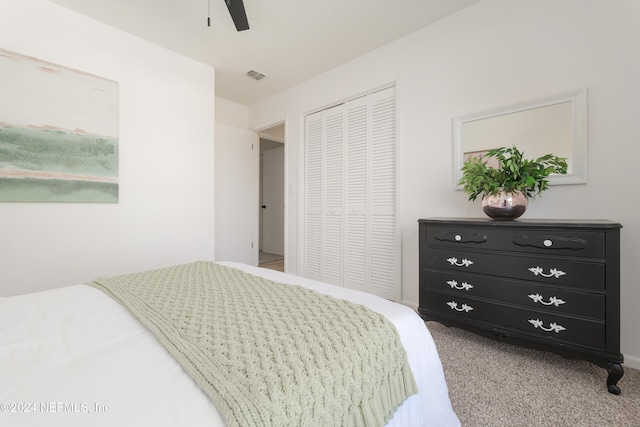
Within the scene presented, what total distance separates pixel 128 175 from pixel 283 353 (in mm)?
2718

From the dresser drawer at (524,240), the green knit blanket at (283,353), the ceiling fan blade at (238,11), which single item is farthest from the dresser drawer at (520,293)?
the ceiling fan blade at (238,11)

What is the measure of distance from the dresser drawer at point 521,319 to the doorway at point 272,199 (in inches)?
161

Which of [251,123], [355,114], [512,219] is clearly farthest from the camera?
[251,123]

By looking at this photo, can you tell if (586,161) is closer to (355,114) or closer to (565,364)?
(565,364)

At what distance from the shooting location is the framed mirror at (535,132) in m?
1.80

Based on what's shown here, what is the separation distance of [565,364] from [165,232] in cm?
346

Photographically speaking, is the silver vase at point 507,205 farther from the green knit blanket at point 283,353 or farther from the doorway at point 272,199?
the doorway at point 272,199

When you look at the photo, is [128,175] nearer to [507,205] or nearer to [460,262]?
[460,262]

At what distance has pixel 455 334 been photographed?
82.3 inches

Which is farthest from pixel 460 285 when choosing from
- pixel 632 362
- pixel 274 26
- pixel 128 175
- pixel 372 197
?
pixel 128 175

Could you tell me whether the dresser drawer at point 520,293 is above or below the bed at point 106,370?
below

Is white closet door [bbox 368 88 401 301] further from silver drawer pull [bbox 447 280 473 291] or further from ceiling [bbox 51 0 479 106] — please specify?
silver drawer pull [bbox 447 280 473 291]

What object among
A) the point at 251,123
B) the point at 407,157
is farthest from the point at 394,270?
the point at 251,123

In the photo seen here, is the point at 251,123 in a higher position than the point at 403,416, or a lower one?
higher
